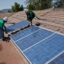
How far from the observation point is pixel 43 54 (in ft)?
26.3

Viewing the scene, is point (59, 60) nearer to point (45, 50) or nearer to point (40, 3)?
point (45, 50)

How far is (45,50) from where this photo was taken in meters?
8.28

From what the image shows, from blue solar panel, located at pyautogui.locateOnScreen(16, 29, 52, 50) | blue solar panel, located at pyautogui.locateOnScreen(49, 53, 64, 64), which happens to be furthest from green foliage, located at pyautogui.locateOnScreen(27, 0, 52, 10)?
blue solar panel, located at pyautogui.locateOnScreen(49, 53, 64, 64)

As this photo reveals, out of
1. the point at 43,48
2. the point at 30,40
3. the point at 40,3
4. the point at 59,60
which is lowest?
the point at 40,3

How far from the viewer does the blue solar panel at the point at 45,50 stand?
765cm

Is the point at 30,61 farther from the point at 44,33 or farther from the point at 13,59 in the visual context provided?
the point at 44,33

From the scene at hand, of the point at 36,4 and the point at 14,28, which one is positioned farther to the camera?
the point at 36,4

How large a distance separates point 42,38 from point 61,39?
164 centimetres

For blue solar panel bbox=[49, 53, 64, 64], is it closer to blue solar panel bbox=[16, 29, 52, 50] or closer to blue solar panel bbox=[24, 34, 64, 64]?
blue solar panel bbox=[24, 34, 64, 64]

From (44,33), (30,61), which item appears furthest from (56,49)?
(44,33)

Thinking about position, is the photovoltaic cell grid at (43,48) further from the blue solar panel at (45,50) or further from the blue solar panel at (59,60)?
the blue solar panel at (59,60)

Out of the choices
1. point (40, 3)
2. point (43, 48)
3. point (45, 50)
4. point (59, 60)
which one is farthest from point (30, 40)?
point (40, 3)

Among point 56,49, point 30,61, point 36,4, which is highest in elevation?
point 56,49

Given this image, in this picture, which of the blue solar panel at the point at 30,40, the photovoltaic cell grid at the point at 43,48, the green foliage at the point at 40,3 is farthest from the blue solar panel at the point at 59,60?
the green foliage at the point at 40,3
